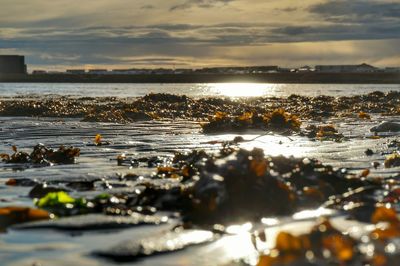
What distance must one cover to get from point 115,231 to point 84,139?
8.71 meters

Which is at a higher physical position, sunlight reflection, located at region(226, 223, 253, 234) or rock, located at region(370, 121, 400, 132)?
sunlight reflection, located at region(226, 223, 253, 234)

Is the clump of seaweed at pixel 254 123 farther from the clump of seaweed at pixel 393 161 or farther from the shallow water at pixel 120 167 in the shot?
the clump of seaweed at pixel 393 161

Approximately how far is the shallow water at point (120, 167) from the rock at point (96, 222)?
141 mm

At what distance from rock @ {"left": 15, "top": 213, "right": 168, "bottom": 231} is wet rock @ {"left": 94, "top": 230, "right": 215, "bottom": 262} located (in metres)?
0.47

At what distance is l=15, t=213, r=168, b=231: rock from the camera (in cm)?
520

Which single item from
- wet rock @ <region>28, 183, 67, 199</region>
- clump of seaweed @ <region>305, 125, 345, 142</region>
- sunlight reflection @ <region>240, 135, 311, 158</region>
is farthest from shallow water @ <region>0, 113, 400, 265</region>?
clump of seaweed @ <region>305, 125, 345, 142</region>

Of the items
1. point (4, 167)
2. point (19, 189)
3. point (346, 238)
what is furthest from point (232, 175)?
point (4, 167)

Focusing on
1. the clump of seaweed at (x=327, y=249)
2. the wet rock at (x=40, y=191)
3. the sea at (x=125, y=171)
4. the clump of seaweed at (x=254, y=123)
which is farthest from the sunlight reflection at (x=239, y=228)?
the clump of seaweed at (x=254, y=123)

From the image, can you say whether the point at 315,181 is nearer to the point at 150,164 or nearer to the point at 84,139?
the point at 150,164

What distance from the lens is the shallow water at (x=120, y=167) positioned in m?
4.35

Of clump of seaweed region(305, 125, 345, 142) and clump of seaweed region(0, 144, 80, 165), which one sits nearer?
clump of seaweed region(0, 144, 80, 165)

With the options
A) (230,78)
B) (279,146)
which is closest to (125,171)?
(279,146)

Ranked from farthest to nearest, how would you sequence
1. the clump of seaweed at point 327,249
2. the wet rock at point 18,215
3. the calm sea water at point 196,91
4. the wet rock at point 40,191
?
the calm sea water at point 196,91 → the wet rock at point 40,191 → the wet rock at point 18,215 → the clump of seaweed at point 327,249

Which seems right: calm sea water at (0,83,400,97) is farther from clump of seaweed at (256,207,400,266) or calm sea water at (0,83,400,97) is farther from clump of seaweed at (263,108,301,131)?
clump of seaweed at (256,207,400,266)
